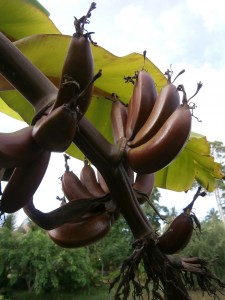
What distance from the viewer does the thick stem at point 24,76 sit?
2.09 feet

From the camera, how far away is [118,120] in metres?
0.80

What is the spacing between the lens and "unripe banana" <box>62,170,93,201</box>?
0.89m

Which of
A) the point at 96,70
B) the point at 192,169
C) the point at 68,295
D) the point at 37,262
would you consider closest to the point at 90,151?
the point at 96,70

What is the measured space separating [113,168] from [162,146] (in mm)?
97

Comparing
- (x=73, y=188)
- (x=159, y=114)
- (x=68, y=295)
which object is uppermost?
(x=159, y=114)

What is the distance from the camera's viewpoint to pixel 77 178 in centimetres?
94

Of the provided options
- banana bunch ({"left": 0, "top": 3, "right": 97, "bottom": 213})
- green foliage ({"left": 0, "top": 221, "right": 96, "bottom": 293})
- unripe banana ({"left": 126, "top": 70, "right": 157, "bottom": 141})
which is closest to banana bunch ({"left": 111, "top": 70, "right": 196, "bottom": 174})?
unripe banana ({"left": 126, "top": 70, "right": 157, "bottom": 141})

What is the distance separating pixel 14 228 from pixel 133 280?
43.2 ft

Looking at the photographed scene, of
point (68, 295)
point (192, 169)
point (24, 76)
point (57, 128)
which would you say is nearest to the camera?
point (57, 128)

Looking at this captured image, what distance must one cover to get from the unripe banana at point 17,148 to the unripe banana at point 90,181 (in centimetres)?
29

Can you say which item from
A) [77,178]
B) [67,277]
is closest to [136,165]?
[77,178]

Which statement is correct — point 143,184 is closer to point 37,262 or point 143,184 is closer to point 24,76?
point 24,76

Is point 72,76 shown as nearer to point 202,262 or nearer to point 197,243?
point 202,262

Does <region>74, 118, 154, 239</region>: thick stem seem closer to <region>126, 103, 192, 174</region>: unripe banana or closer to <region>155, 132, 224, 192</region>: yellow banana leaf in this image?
Answer: <region>126, 103, 192, 174</region>: unripe banana
